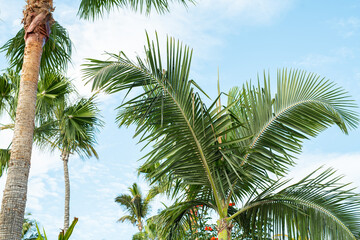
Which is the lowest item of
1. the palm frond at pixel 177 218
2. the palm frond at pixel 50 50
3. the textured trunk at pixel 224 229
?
the textured trunk at pixel 224 229

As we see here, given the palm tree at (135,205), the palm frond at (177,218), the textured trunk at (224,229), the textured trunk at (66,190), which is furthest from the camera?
the palm tree at (135,205)

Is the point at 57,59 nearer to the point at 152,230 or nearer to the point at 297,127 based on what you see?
the point at 297,127

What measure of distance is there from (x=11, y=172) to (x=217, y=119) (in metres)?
2.59

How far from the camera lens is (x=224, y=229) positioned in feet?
15.8

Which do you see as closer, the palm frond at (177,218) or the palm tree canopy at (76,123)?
the palm frond at (177,218)

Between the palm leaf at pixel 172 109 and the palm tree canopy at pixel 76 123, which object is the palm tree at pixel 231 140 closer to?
the palm leaf at pixel 172 109

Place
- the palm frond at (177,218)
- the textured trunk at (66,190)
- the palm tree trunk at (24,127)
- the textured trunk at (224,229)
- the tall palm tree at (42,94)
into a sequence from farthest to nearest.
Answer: the textured trunk at (66,190) < the tall palm tree at (42,94) < the palm frond at (177,218) < the textured trunk at (224,229) < the palm tree trunk at (24,127)

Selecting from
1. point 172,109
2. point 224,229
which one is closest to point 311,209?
point 224,229

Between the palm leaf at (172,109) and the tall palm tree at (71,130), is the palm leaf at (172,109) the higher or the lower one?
the lower one

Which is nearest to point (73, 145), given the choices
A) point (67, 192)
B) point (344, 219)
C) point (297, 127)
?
point (67, 192)

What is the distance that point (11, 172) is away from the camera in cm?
449

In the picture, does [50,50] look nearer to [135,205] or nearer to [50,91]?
[50,91]

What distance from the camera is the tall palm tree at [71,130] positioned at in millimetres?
9977

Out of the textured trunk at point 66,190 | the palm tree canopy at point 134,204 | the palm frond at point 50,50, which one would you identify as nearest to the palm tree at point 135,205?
the palm tree canopy at point 134,204
